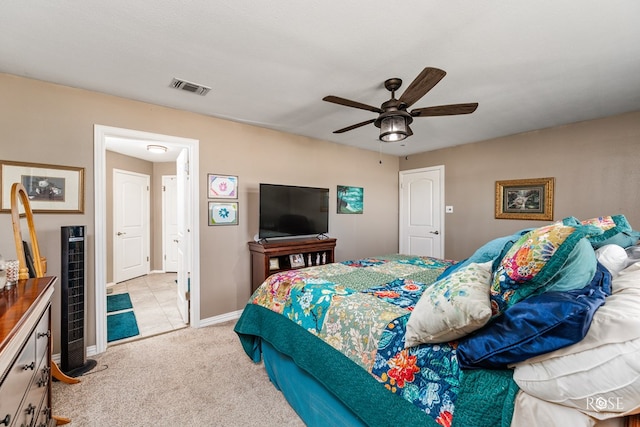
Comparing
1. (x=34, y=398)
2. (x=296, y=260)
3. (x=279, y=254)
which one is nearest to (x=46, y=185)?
(x=34, y=398)

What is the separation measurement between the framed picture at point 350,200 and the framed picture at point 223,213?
5.66 ft

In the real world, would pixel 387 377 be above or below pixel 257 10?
below

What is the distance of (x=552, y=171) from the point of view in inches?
140

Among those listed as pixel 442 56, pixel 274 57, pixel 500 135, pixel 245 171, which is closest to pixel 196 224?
pixel 245 171

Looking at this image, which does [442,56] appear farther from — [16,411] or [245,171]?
[16,411]

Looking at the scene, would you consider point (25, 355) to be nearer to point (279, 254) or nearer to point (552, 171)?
point (279, 254)

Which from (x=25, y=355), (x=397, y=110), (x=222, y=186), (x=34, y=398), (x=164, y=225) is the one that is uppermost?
(x=397, y=110)

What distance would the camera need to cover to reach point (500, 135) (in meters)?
3.94

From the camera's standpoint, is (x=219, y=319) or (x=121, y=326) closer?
(x=121, y=326)

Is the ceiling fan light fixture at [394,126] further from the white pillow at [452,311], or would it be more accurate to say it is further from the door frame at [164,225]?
the door frame at [164,225]

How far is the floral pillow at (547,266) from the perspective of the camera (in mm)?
962

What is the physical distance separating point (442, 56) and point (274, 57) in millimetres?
1235

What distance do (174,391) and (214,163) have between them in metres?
2.29

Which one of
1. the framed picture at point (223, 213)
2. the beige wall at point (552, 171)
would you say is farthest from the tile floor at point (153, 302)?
the beige wall at point (552, 171)
